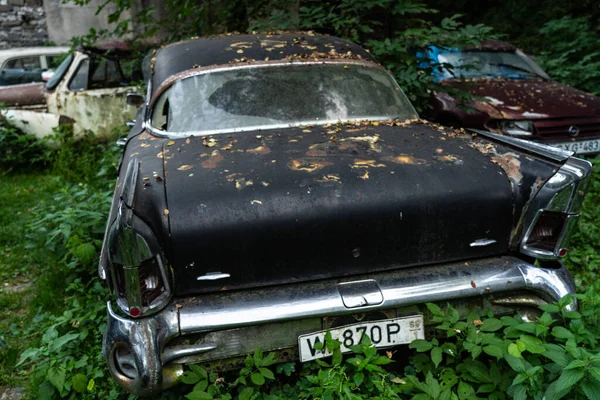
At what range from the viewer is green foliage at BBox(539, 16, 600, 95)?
26.5ft

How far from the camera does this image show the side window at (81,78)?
7297mm

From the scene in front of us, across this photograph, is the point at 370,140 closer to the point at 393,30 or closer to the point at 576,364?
the point at 576,364

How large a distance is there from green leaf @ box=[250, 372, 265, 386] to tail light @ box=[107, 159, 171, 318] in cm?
49

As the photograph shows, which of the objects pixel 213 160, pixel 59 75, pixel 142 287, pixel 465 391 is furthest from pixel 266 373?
pixel 59 75

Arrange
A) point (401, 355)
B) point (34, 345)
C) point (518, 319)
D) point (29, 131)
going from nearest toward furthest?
point (518, 319)
point (401, 355)
point (34, 345)
point (29, 131)

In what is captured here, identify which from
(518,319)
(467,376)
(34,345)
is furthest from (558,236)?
(34,345)

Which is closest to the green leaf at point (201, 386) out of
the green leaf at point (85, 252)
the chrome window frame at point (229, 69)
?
the chrome window frame at point (229, 69)

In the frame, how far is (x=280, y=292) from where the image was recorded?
240cm

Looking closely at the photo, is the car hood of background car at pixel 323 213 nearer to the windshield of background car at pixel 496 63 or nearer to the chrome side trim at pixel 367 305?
the chrome side trim at pixel 367 305

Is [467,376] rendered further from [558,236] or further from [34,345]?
[34,345]

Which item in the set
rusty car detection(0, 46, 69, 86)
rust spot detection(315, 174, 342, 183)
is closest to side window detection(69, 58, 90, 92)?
rusty car detection(0, 46, 69, 86)

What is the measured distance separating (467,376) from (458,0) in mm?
11457

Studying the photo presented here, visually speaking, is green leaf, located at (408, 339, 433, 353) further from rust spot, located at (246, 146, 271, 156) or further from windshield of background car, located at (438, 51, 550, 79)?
windshield of background car, located at (438, 51, 550, 79)

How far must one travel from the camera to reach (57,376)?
2.67m
